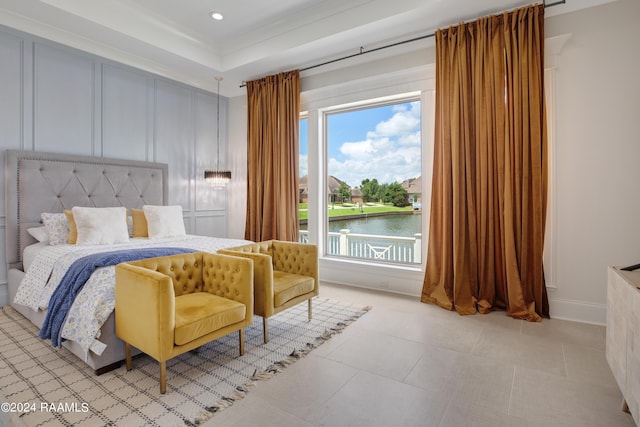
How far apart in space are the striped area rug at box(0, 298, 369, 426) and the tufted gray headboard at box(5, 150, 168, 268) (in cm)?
110

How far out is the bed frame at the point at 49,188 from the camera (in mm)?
3535

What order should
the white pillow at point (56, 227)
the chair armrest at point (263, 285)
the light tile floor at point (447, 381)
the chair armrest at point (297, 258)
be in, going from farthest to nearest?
the white pillow at point (56, 227) < the chair armrest at point (297, 258) < the chair armrest at point (263, 285) < the light tile floor at point (447, 381)

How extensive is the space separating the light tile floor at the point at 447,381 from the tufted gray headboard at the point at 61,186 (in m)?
3.32

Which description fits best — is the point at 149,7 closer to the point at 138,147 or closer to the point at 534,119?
the point at 138,147

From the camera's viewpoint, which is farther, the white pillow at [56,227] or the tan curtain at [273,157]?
the tan curtain at [273,157]

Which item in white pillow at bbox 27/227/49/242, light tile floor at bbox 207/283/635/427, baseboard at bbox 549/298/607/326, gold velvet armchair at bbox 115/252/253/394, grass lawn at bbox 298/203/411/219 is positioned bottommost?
light tile floor at bbox 207/283/635/427

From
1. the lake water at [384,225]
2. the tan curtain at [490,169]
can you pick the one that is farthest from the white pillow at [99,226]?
the tan curtain at [490,169]

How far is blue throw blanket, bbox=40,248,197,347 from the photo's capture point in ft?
8.08

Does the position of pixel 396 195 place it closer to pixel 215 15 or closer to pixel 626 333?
pixel 626 333

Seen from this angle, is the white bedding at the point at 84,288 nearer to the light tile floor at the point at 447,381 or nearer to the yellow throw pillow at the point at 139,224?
the yellow throw pillow at the point at 139,224

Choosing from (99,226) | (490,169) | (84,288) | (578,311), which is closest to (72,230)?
(99,226)

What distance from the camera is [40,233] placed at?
359 centimetres

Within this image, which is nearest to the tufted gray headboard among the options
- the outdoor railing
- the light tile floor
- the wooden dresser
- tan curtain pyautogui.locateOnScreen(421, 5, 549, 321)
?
the outdoor railing

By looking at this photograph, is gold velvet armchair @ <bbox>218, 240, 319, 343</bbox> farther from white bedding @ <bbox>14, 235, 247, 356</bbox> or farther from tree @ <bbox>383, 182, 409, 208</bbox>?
tree @ <bbox>383, 182, 409, 208</bbox>
